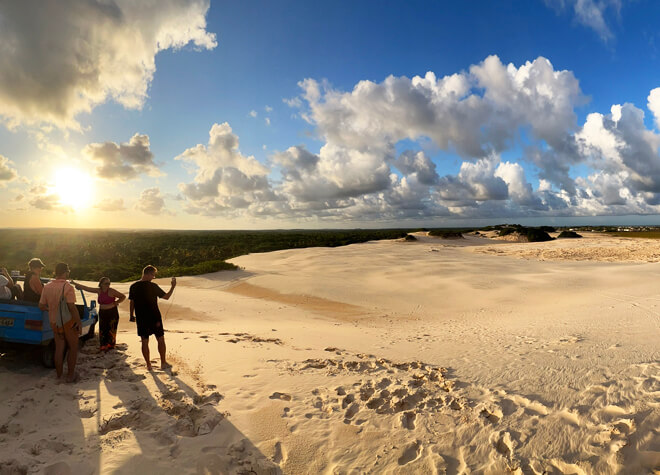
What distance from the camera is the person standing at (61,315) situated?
17.7 feet

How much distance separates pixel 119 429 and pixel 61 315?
2.49 metres

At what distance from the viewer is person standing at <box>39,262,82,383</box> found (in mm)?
5387

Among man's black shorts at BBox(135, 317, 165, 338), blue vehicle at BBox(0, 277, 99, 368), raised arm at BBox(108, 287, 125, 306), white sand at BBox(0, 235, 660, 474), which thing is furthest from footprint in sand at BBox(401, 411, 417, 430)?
blue vehicle at BBox(0, 277, 99, 368)

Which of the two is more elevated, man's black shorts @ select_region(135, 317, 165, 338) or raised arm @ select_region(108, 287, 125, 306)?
raised arm @ select_region(108, 287, 125, 306)

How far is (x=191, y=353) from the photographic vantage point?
23.4ft

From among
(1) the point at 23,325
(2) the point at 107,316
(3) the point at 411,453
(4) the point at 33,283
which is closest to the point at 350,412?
(3) the point at 411,453

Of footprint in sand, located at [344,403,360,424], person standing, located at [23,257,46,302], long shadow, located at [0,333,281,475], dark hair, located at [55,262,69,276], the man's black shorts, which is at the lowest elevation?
footprint in sand, located at [344,403,360,424]

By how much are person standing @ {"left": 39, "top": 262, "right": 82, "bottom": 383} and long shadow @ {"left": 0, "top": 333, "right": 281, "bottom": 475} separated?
12.7 inches

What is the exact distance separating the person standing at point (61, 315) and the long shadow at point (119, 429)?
32 centimetres

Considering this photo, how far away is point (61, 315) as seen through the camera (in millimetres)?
5480

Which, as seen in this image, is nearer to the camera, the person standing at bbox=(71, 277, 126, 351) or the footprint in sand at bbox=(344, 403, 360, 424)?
the footprint in sand at bbox=(344, 403, 360, 424)

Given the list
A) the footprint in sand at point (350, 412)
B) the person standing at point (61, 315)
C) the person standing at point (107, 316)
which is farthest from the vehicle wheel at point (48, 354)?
the footprint in sand at point (350, 412)

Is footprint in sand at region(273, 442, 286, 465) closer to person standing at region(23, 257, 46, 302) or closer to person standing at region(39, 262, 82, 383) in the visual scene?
person standing at region(39, 262, 82, 383)

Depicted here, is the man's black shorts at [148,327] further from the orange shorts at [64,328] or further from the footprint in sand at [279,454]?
the footprint in sand at [279,454]
